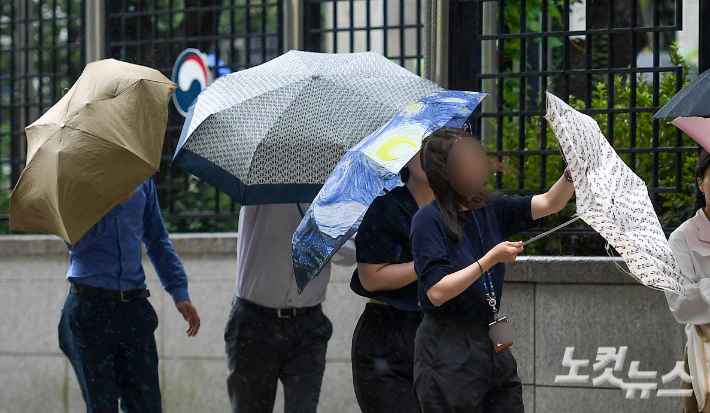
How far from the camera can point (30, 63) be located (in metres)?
9.16

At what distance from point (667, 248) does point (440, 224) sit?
2.87 ft

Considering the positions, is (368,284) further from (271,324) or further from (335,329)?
(335,329)

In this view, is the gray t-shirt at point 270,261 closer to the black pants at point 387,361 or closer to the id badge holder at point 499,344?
the black pants at point 387,361

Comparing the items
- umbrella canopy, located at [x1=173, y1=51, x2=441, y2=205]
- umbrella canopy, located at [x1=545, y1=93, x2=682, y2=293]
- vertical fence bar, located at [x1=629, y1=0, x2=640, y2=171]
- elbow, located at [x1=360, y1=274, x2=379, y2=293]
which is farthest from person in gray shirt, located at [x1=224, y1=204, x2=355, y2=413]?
vertical fence bar, located at [x1=629, y1=0, x2=640, y2=171]

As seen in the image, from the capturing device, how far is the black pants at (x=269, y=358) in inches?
205

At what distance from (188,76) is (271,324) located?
335 centimetres

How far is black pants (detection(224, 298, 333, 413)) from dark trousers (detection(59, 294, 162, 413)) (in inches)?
22.5

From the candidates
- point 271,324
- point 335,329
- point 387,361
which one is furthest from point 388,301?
point 335,329

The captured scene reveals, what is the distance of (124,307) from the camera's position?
552 centimetres

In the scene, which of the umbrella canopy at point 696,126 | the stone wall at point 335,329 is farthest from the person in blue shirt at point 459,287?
the stone wall at point 335,329

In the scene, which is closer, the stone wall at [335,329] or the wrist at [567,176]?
the wrist at [567,176]

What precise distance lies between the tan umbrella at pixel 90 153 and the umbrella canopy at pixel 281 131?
0.42 metres

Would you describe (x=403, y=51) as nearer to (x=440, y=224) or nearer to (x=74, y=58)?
(x=74, y=58)

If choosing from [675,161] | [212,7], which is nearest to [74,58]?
[212,7]
